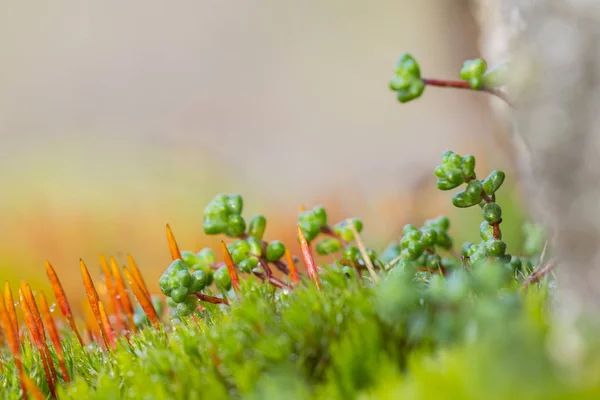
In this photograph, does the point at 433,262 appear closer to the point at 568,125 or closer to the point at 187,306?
the point at 187,306

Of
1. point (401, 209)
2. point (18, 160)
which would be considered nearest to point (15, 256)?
point (18, 160)

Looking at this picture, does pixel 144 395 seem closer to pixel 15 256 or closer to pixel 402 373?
pixel 402 373

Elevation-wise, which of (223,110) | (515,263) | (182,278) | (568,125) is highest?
(223,110)

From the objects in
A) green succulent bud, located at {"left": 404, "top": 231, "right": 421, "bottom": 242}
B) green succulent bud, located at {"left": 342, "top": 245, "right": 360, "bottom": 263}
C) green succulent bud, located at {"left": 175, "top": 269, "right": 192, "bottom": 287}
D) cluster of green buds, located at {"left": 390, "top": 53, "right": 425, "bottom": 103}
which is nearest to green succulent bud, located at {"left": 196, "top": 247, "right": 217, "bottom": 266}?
green succulent bud, located at {"left": 175, "top": 269, "right": 192, "bottom": 287}

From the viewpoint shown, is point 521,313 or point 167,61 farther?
point 167,61

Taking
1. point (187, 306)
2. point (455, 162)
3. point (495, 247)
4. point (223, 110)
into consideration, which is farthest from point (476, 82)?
point (223, 110)

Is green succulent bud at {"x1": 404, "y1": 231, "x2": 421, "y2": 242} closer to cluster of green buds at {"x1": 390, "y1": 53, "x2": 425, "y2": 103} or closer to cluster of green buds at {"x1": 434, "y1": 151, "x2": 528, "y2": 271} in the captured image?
cluster of green buds at {"x1": 434, "y1": 151, "x2": 528, "y2": 271}
